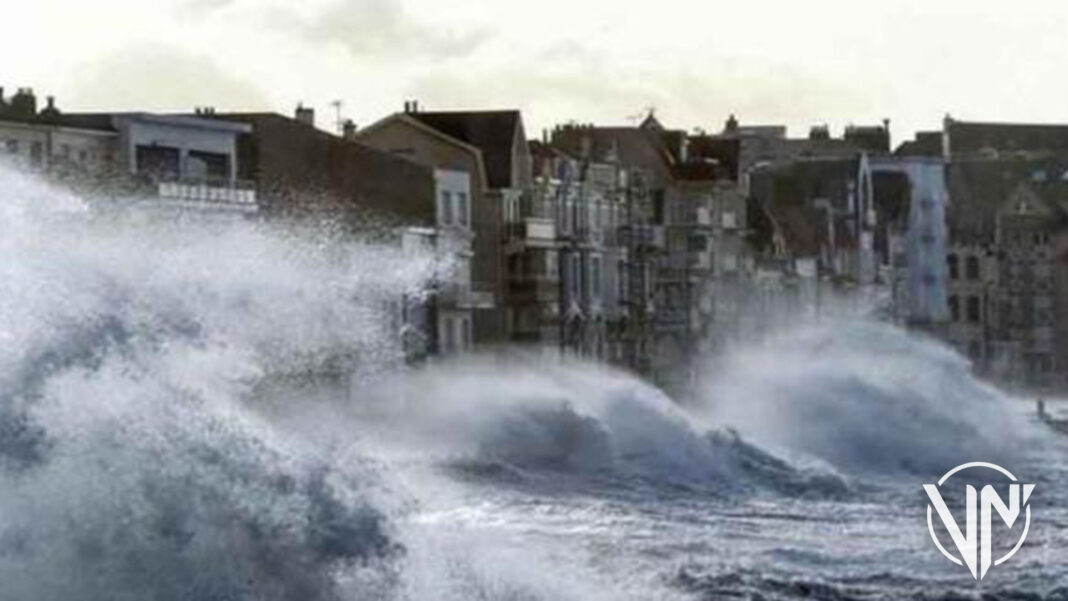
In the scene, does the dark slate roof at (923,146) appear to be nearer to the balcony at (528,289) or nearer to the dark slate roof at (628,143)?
the dark slate roof at (628,143)

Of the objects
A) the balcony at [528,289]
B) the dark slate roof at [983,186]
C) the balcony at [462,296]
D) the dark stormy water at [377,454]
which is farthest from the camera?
the dark slate roof at [983,186]

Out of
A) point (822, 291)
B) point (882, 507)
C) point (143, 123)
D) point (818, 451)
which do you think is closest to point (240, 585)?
point (882, 507)

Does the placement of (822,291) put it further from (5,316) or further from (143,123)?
(5,316)

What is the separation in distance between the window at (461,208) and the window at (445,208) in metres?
0.40

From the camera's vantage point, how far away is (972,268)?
166m

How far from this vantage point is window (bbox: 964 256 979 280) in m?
166

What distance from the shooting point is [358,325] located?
71.9 metres

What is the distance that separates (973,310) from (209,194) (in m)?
98.9

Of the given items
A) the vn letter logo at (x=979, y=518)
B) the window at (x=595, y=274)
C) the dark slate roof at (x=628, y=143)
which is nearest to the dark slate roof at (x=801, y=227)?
the dark slate roof at (x=628, y=143)

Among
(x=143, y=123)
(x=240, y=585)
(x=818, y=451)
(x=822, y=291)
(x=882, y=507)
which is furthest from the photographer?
(x=822, y=291)

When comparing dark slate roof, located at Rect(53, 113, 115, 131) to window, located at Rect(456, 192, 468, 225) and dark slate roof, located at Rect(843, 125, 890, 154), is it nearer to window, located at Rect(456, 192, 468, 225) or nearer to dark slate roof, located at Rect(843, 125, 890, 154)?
window, located at Rect(456, 192, 468, 225)

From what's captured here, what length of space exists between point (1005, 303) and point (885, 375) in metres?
69.5

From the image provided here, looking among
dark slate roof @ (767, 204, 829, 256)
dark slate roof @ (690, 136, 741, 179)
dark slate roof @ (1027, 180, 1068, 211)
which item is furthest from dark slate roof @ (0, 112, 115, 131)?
dark slate roof @ (1027, 180, 1068, 211)

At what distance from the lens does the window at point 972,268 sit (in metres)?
166
